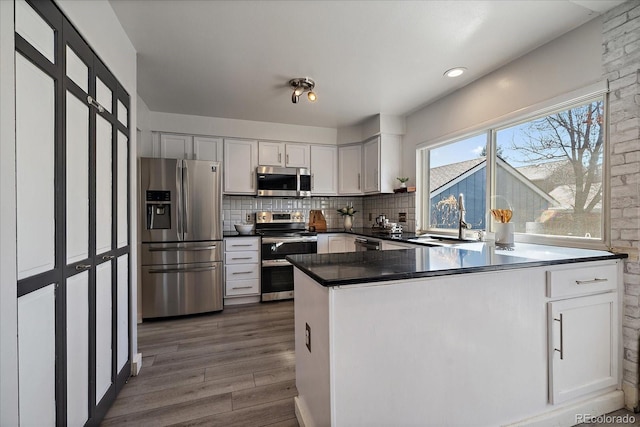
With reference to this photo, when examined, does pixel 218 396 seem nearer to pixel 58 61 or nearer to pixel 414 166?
pixel 58 61

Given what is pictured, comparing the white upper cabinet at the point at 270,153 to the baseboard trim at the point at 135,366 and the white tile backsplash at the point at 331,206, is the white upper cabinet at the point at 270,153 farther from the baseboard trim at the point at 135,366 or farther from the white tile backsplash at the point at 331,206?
the baseboard trim at the point at 135,366

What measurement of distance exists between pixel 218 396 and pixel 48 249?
1.30 meters

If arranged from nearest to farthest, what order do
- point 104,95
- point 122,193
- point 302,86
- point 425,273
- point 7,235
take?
point 7,235, point 425,273, point 104,95, point 122,193, point 302,86

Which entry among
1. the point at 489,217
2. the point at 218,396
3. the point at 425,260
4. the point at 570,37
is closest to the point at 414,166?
the point at 489,217

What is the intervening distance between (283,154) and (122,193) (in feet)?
8.15

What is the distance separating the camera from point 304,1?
169cm

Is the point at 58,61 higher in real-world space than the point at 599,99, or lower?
lower

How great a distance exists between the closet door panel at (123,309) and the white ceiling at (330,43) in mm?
1595

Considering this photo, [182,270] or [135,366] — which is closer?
[135,366]

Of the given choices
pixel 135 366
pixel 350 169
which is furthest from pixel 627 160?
pixel 135 366

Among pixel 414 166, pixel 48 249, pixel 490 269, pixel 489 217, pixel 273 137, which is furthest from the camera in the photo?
pixel 273 137

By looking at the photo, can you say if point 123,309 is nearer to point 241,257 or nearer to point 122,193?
point 122,193

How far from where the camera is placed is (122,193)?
1.85 m

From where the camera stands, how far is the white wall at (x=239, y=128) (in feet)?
11.9
